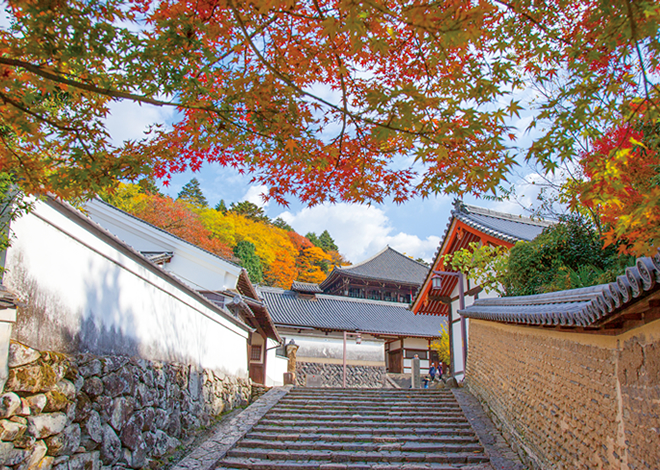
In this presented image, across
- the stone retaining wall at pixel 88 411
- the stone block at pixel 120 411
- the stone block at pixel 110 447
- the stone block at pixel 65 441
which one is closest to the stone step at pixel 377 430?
the stone retaining wall at pixel 88 411

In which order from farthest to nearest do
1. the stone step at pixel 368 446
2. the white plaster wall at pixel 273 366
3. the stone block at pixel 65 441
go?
the white plaster wall at pixel 273 366
the stone step at pixel 368 446
the stone block at pixel 65 441

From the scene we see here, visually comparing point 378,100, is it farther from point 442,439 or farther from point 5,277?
point 442,439

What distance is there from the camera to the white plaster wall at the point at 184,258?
12945mm

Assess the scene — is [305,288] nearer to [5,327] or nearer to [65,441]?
[65,441]

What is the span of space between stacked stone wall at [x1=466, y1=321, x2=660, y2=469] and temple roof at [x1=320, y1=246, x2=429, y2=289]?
21587mm

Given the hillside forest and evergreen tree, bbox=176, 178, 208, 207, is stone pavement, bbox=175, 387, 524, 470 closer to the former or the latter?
the hillside forest

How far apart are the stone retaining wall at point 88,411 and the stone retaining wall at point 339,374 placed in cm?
1359

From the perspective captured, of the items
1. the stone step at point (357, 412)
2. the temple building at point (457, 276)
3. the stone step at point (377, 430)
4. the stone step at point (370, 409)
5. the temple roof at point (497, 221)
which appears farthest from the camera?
the temple roof at point (497, 221)

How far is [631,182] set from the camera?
17.0ft

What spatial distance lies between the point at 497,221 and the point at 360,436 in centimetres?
1120

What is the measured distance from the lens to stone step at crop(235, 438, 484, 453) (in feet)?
21.8

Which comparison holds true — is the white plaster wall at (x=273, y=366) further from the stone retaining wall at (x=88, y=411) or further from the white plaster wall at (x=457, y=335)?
Result: the stone retaining wall at (x=88, y=411)

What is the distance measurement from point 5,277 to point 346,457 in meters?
5.05

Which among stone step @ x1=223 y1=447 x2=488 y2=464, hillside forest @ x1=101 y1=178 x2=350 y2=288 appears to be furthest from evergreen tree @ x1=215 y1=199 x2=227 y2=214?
stone step @ x1=223 y1=447 x2=488 y2=464
